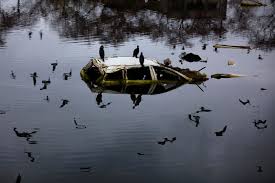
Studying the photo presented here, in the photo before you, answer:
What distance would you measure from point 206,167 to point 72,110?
5526mm

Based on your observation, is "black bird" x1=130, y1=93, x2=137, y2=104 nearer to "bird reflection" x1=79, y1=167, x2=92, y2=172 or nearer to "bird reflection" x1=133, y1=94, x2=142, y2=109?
"bird reflection" x1=133, y1=94, x2=142, y2=109

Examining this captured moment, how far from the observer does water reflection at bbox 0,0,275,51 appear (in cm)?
2916

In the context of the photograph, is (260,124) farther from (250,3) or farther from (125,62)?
(250,3)

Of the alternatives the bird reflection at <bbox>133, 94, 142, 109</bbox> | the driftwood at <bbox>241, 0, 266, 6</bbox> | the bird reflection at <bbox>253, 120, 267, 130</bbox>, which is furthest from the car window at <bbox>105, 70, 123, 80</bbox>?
the driftwood at <bbox>241, 0, 266, 6</bbox>

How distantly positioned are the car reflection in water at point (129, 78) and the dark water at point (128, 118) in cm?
38

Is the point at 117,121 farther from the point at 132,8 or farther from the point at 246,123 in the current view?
the point at 132,8

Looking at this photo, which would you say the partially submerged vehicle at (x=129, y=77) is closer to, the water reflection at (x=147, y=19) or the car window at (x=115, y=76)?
the car window at (x=115, y=76)

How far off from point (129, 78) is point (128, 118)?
2.64 meters

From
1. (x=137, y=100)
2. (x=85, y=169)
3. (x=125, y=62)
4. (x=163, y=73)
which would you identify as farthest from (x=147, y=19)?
(x=85, y=169)

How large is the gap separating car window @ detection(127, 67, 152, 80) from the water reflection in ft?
32.3

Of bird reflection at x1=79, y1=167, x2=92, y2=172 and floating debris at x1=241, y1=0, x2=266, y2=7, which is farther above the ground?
floating debris at x1=241, y1=0, x2=266, y2=7

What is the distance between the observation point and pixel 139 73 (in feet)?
54.0

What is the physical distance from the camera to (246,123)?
47.4 ft

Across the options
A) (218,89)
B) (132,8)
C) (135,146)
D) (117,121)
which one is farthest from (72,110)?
(132,8)
